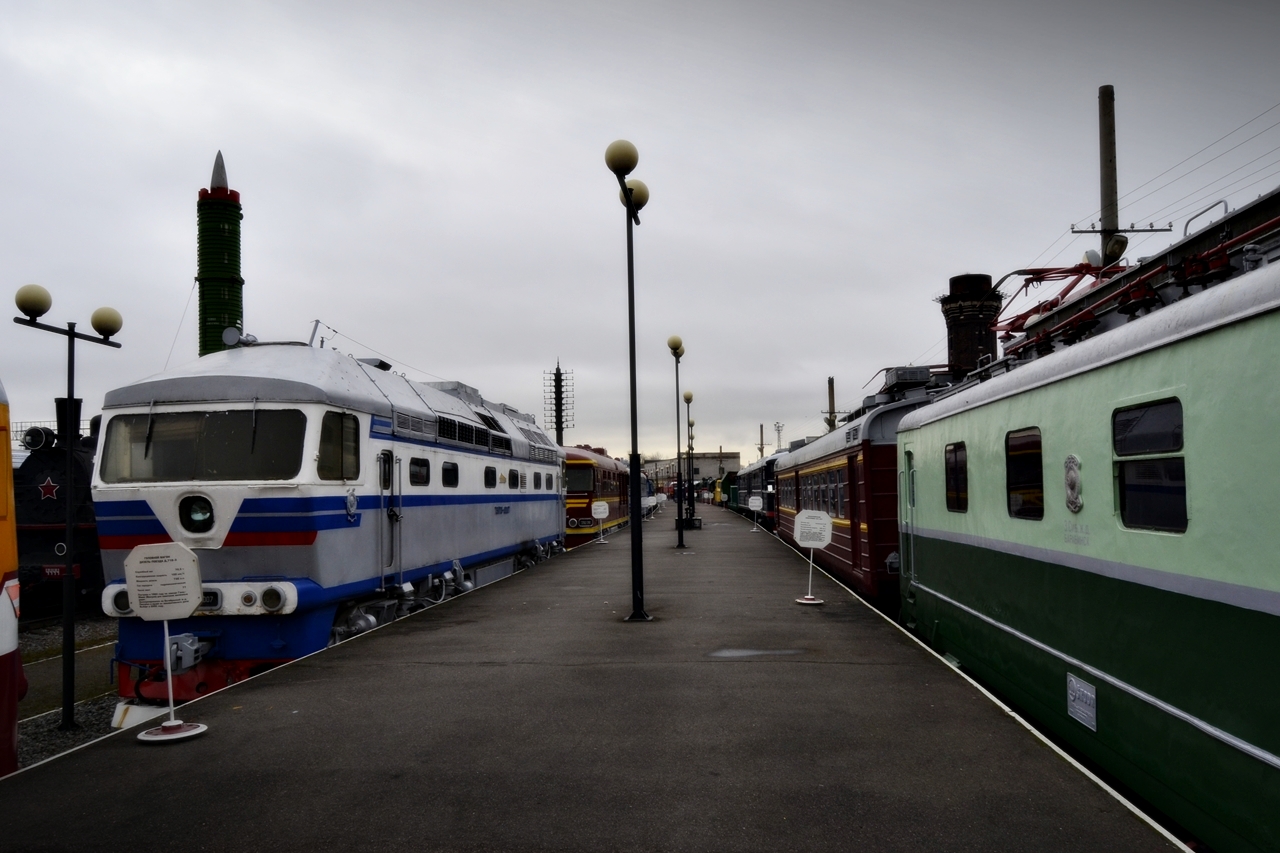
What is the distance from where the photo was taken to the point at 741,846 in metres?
4.40

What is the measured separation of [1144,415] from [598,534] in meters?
25.8

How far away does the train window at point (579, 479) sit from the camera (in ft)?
95.2

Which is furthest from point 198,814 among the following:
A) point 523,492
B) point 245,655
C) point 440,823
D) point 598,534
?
point 598,534

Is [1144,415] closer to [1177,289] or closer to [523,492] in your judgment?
[1177,289]

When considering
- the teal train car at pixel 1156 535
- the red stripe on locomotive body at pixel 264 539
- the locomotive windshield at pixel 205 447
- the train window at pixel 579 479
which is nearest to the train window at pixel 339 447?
the locomotive windshield at pixel 205 447

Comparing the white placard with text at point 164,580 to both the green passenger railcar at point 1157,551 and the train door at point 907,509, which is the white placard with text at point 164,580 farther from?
the train door at point 907,509

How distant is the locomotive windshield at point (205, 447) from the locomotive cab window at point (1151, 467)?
7.84 meters

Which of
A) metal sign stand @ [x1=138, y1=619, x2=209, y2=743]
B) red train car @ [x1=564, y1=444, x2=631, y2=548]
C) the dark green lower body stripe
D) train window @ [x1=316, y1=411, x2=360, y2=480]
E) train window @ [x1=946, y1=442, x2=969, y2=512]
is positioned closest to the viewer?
the dark green lower body stripe

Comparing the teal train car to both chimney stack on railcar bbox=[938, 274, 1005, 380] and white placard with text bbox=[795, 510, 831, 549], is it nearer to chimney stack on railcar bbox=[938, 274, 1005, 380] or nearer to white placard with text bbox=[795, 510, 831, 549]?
white placard with text bbox=[795, 510, 831, 549]

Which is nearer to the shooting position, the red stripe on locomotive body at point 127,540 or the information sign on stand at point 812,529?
the red stripe on locomotive body at point 127,540

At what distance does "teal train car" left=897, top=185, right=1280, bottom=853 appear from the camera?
3887 mm

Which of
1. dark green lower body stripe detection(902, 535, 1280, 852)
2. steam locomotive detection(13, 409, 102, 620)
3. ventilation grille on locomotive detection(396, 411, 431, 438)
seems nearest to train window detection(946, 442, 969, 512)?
dark green lower body stripe detection(902, 535, 1280, 852)

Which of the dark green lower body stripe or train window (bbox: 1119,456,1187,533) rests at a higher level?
train window (bbox: 1119,456,1187,533)

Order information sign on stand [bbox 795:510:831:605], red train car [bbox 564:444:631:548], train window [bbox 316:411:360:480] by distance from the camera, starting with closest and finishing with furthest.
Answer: train window [bbox 316:411:360:480] → information sign on stand [bbox 795:510:831:605] → red train car [bbox 564:444:631:548]
